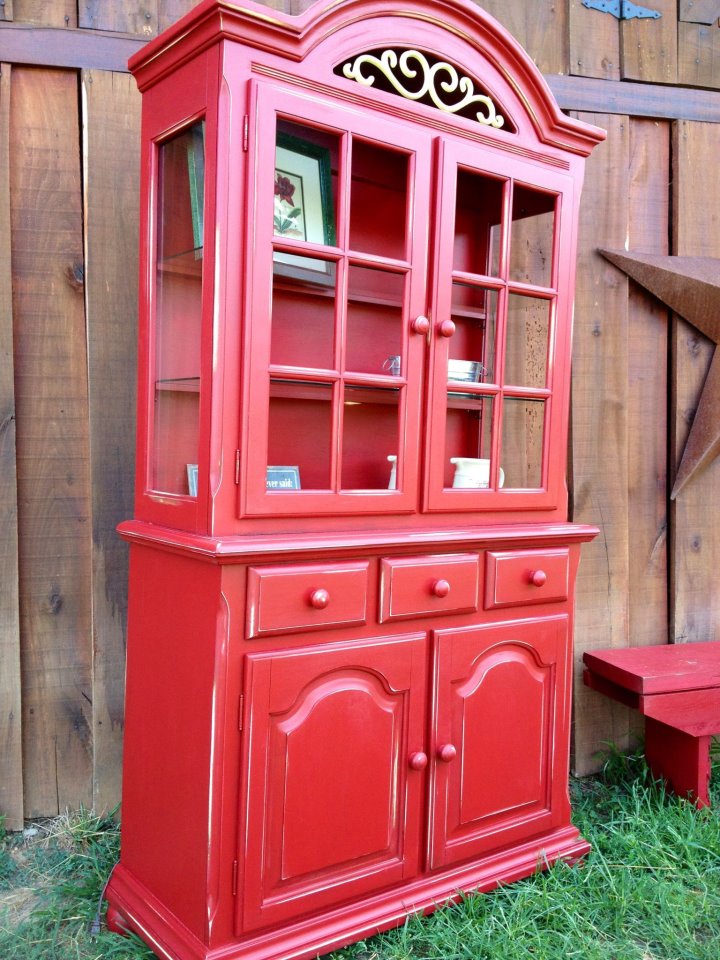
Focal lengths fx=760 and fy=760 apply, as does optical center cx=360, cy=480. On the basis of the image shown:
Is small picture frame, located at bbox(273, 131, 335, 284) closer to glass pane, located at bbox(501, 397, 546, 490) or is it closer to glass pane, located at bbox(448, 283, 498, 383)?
glass pane, located at bbox(448, 283, 498, 383)

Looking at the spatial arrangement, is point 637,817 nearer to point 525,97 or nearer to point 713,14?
point 525,97

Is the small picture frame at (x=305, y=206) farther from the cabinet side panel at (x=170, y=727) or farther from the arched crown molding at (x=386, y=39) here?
the cabinet side panel at (x=170, y=727)

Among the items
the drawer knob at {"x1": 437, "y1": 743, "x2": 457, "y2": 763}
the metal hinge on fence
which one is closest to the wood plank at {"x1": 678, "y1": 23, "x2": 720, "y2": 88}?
the metal hinge on fence

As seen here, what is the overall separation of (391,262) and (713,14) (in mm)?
1975

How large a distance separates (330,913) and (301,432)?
3.68 feet

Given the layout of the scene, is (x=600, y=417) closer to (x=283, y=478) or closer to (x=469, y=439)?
(x=469, y=439)

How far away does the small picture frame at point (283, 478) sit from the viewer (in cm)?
187

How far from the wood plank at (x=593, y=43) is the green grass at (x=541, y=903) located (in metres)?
2.47

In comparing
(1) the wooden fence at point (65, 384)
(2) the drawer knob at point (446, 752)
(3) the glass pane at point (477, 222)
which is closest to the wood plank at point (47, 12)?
(1) the wooden fence at point (65, 384)

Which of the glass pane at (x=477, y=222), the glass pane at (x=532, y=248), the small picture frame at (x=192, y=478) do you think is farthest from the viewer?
the glass pane at (x=532, y=248)

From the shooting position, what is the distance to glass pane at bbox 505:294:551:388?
7.15ft

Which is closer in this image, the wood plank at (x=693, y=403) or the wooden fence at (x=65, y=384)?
the wooden fence at (x=65, y=384)

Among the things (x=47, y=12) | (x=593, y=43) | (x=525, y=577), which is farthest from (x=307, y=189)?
(x=593, y=43)

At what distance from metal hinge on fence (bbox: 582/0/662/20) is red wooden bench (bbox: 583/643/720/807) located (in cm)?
225
